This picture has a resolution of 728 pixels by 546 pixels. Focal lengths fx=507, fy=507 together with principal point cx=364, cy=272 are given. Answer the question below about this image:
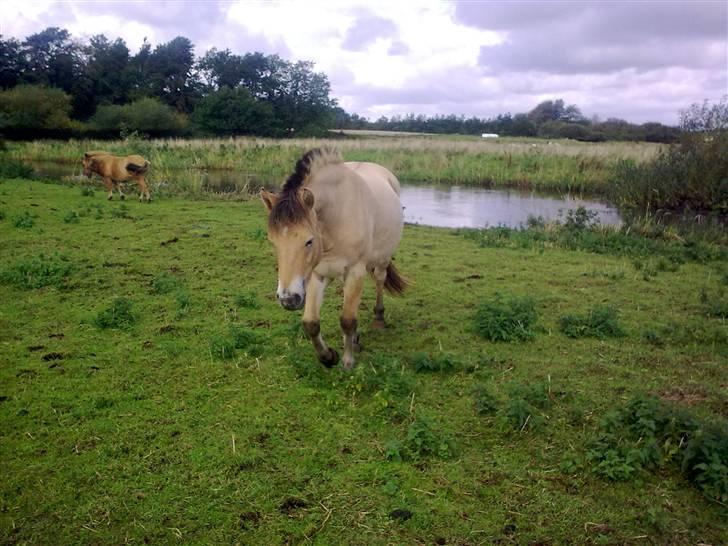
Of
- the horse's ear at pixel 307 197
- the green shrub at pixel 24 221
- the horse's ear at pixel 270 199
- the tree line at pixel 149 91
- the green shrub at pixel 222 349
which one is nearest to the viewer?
the horse's ear at pixel 307 197

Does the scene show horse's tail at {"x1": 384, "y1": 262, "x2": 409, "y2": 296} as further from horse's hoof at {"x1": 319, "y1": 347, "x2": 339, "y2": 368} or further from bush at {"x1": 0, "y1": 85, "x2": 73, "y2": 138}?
bush at {"x1": 0, "y1": 85, "x2": 73, "y2": 138}

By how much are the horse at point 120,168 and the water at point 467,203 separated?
10.8 ft

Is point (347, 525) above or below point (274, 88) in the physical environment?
below

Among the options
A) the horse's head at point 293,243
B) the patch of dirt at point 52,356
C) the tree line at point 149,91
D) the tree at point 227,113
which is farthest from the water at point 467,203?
the tree at point 227,113

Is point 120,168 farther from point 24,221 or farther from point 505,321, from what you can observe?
point 505,321

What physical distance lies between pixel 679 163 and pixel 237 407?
48.4 feet

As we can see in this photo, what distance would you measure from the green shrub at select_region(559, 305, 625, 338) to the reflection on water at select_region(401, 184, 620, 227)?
687 centimetres

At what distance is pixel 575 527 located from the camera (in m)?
2.64

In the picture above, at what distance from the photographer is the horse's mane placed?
11.9 feet

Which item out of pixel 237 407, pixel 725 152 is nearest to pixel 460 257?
pixel 237 407

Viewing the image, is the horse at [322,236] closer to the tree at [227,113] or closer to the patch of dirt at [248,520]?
the patch of dirt at [248,520]

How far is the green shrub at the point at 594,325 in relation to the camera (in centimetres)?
532

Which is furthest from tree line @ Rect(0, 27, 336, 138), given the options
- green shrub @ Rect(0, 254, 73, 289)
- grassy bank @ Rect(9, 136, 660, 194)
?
green shrub @ Rect(0, 254, 73, 289)

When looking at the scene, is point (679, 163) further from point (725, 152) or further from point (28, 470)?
point (28, 470)
